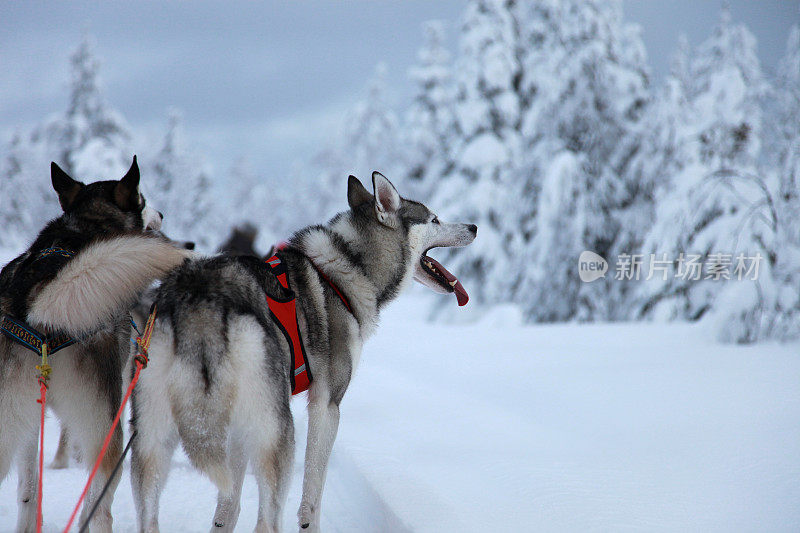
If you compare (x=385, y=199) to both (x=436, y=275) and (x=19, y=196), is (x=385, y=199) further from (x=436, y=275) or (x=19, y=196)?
(x=19, y=196)

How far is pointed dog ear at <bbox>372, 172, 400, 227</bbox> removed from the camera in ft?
12.9

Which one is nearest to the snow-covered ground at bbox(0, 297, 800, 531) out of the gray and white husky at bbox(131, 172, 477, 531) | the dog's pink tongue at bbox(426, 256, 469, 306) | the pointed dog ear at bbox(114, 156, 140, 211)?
the gray and white husky at bbox(131, 172, 477, 531)

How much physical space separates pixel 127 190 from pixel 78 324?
3.32 feet

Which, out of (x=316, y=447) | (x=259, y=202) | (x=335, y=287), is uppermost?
(x=259, y=202)

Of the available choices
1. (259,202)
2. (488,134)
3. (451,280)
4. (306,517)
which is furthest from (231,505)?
(259,202)

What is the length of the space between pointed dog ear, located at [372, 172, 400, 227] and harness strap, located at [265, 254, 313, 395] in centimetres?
89

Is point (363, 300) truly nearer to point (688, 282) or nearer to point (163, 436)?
point (163, 436)

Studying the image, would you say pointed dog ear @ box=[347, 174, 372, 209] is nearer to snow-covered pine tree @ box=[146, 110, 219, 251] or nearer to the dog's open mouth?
the dog's open mouth

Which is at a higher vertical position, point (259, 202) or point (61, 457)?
point (259, 202)

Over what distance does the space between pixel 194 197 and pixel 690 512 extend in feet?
120

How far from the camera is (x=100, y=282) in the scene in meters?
2.95

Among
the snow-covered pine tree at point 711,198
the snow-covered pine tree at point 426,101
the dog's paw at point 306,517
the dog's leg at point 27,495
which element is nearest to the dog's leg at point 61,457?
the dog's leg at point 27,495

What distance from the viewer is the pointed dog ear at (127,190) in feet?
11.6

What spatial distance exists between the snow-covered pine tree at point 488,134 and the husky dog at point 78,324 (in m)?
14.4
